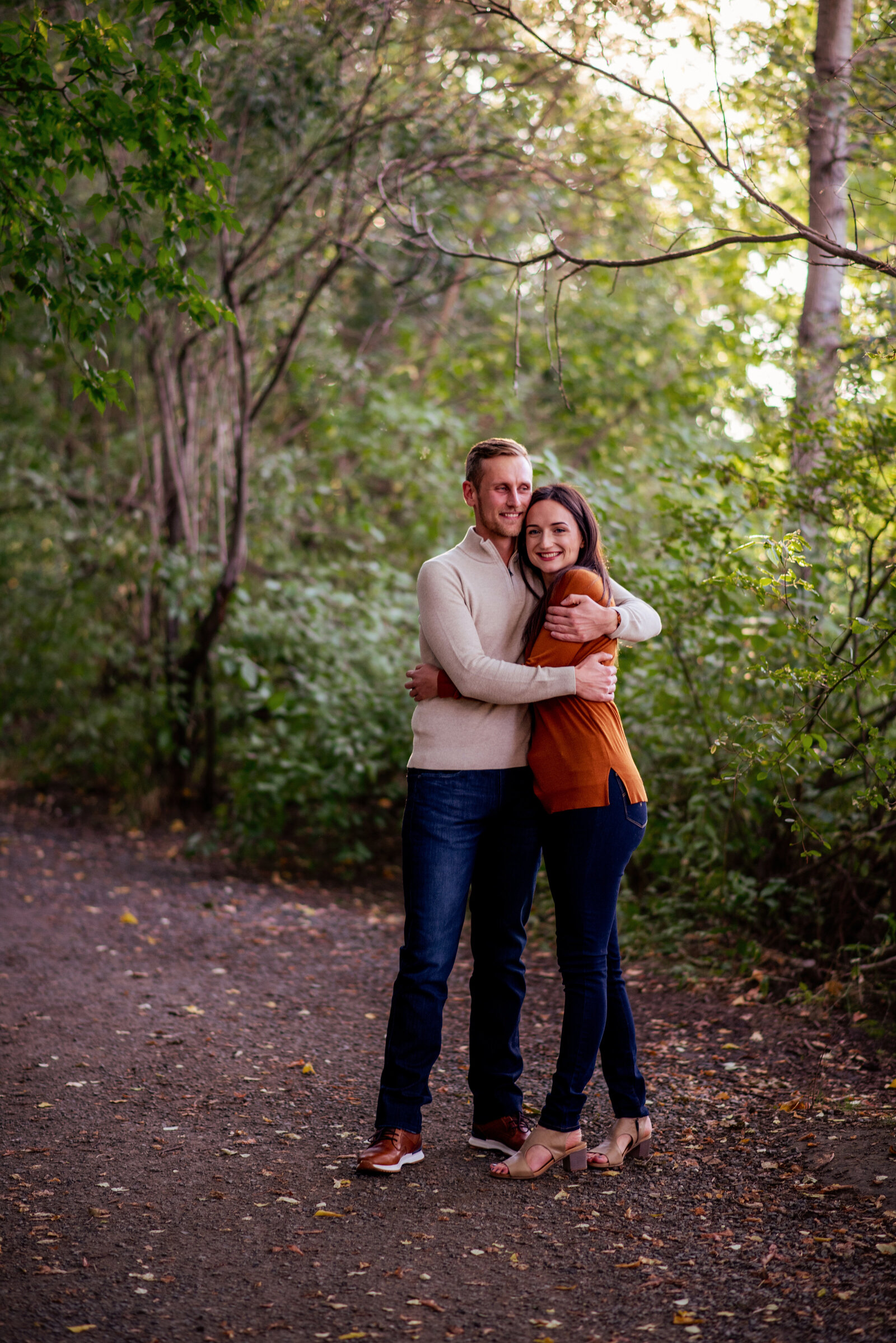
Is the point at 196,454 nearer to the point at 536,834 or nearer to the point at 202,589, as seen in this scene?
the point at 202,589

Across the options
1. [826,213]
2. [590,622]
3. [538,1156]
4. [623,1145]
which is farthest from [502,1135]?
[826,213]

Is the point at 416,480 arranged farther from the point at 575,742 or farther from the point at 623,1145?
the point at 623,1145

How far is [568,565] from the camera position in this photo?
123 inches

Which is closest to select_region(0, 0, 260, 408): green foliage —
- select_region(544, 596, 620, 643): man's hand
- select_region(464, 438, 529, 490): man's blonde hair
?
select_region(464, 438, 529, 490): man's blonde hair

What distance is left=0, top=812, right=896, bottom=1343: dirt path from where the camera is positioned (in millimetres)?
2463

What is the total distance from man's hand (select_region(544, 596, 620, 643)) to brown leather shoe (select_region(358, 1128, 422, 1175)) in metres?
1.46

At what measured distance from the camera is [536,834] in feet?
10.4

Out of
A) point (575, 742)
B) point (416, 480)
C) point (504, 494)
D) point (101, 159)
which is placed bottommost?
point (575, 742)

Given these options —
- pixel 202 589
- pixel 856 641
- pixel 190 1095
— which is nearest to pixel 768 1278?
pixel 190 1095

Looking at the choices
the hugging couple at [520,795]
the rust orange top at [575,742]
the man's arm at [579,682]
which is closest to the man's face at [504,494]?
the hugging couple at [520,795]

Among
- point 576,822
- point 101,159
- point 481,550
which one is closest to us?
point 576,822

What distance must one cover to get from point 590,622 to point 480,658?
1.02ft

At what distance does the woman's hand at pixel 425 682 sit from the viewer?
122 inches

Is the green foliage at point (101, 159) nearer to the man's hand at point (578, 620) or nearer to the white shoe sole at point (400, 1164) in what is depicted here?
the man's hand at point (578, 620)
